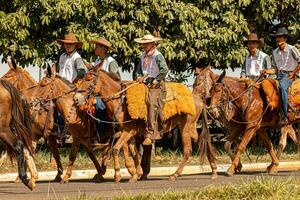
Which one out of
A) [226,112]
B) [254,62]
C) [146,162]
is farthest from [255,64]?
[146,162]

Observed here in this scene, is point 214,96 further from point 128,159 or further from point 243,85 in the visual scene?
point 128,159

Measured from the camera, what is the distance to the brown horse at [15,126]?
1341 centimetres

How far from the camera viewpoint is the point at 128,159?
16328 mm

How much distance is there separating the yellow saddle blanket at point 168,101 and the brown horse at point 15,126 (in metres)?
2.59

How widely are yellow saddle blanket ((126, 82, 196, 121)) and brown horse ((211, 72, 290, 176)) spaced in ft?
2.94

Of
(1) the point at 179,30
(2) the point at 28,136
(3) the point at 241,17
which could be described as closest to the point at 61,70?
(2) the point at 28,136

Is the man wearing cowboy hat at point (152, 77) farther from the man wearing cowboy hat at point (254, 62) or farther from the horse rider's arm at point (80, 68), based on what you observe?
the man wearing cowboy hat at point (254, 62)

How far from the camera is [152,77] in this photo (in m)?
16.4

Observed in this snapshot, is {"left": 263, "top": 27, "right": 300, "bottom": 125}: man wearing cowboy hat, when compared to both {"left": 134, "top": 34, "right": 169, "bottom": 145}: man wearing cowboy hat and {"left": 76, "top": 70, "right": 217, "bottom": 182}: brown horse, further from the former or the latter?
{"left": 76, "top": 70, "right": 217, "bottom": 182}: brown horse

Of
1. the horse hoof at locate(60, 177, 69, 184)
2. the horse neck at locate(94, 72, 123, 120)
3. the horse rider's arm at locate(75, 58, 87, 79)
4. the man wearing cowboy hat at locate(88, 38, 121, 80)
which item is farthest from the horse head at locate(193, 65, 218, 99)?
the horse hoof at locate(60, 177, 69, 184)

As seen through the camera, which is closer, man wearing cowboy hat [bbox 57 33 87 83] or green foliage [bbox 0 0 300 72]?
man wearing cowboy hat [bbox 57 33 87 83]

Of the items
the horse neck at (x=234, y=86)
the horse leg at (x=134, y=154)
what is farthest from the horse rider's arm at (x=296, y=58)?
the horse leg at (x=134, y=154)

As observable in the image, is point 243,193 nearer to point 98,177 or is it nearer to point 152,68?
point 152,68

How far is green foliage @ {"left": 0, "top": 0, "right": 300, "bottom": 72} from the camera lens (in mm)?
22469
